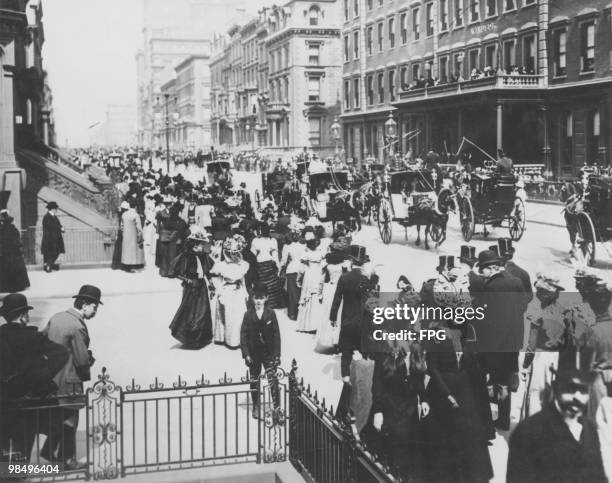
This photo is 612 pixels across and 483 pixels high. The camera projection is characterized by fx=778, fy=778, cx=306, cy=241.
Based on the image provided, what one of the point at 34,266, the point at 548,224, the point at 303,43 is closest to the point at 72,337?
the point at 34,266

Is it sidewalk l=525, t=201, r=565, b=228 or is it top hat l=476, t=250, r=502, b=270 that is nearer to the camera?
top hat l=476, t=250, r=502, b=270

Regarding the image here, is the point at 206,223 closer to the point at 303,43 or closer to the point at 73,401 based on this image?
the point at 73,401

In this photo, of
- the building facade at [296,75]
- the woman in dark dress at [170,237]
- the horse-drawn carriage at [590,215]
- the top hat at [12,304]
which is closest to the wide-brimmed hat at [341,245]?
the horse-drawn carriage at [590,215]

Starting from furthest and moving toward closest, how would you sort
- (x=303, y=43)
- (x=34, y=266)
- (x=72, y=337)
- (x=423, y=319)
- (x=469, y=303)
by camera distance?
1. (x=303, y=43)
2. (x=34, y=266)
3. (x=469, y=303)
4. (x=423, y=319)
5. (x=72, y=337)

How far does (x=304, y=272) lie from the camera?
12.2m

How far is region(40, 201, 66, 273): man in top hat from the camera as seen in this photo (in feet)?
49.9

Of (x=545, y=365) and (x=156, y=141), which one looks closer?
(x=545, y=365)

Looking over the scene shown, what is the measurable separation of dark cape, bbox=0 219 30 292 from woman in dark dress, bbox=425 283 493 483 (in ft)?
30.2

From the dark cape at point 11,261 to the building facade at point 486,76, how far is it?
14721 mm

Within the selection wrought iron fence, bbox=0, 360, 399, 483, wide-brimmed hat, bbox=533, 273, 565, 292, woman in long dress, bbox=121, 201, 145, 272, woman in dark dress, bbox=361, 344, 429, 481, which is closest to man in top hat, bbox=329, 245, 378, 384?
wrought iron fence, bbox=0, 360, 399, 483

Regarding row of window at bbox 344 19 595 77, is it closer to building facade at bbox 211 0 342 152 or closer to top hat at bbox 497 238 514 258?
top hat at bbox 497 238 514 258

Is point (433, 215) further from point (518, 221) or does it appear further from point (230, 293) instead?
point (230, 293)

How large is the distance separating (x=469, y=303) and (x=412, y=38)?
118 ft

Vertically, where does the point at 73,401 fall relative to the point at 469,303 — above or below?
below
